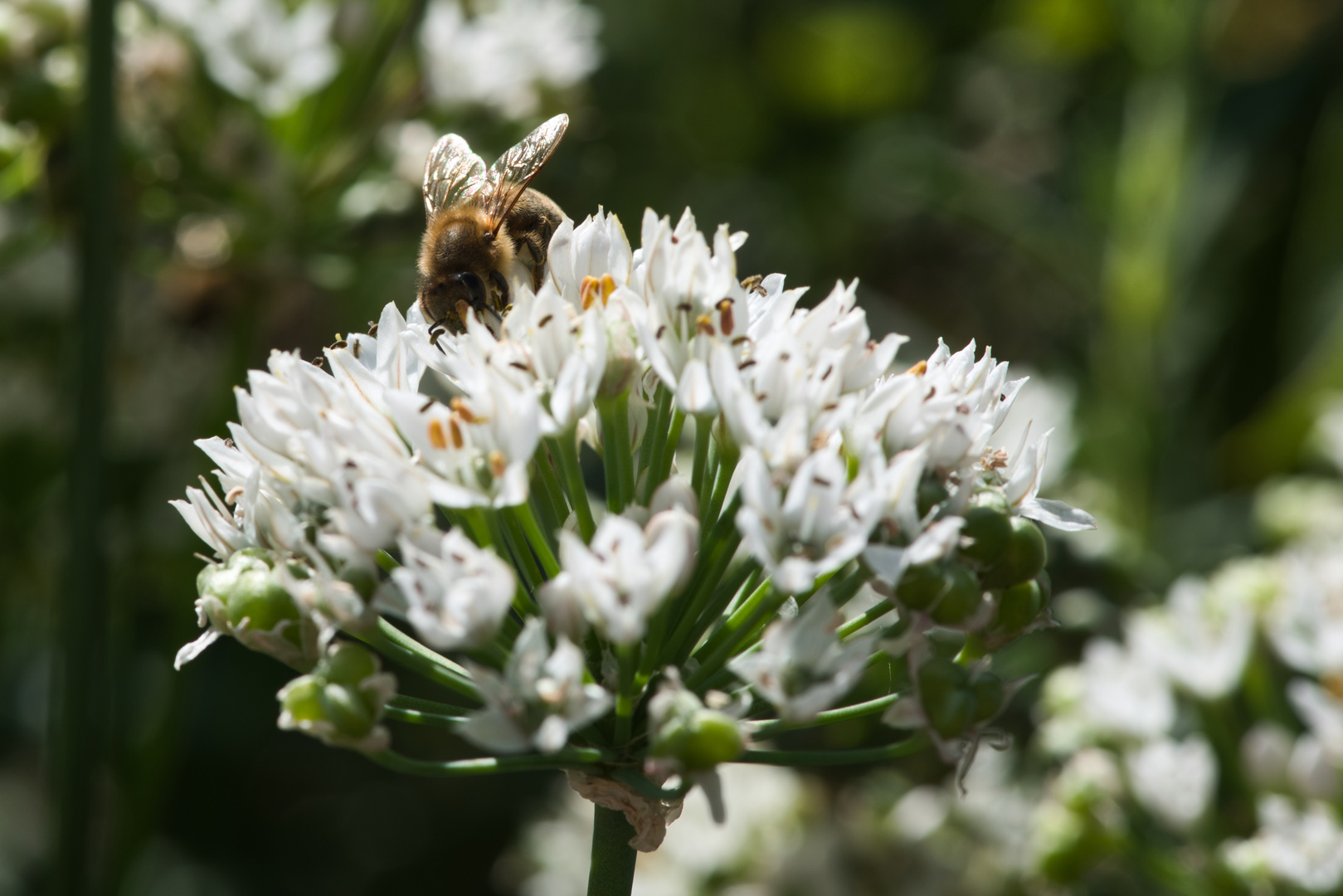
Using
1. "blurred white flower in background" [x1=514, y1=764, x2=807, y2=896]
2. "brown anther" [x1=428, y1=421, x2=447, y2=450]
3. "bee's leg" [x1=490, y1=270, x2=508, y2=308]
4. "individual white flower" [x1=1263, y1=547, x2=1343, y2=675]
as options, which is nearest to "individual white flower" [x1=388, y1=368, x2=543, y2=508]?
"brown anther" [x1=428, y1=421, x2=447, y2=450]

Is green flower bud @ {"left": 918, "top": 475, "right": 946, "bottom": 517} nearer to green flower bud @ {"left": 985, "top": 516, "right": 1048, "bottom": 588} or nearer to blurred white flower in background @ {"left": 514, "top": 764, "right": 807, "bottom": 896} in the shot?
green flower bud @ {"left": 985, "top": 516, "right": 1048, "bottom": 588}

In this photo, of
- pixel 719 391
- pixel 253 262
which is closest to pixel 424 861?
pixel 253 262

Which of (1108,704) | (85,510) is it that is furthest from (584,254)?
(1108,704)

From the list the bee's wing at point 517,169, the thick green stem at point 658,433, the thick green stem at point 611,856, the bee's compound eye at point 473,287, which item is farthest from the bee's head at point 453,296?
the thick green stem at point 611,856

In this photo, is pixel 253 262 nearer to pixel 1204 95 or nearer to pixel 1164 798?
pixel 1164 798

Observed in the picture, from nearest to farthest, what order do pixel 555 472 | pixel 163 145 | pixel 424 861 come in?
pixel 555 472 → pixel 163 145 → pixel 424 861

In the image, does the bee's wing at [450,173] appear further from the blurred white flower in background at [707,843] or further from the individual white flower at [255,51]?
the blurred white flower in background at [707,843]

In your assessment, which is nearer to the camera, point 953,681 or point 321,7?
point 953,681
